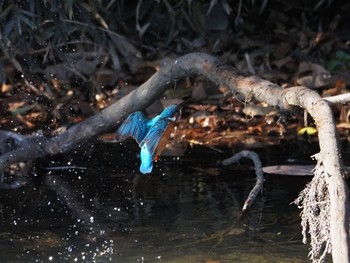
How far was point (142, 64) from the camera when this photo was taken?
22.7ft

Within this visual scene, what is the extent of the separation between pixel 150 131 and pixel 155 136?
1.7 inches

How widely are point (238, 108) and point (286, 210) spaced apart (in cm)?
197

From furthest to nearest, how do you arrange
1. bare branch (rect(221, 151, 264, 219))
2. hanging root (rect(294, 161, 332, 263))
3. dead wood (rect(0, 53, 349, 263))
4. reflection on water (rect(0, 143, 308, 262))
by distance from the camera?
bare branch (rect(221, 151, 264, 219)) → reflection on water (rect(0, 143, 308, 262)) → hanging root (rect(294, 161, 332, 263)) → dead wood (rect(0, 53, 349, 263))

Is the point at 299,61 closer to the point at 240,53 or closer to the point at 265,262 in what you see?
the point at 240,53

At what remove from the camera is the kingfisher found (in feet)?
12.8

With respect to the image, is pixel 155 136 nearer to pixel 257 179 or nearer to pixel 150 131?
pixel 150 131

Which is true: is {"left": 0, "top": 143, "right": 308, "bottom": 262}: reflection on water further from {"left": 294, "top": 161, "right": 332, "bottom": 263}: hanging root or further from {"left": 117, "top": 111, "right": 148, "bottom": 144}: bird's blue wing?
{"left": 294, "top": 161, "right": 332, "bottom": 263}: hanging root

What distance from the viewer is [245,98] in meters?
4.01

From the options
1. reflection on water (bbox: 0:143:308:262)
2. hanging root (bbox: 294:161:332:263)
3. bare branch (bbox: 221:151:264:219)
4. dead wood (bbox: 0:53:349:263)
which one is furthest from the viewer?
bare branch (bbox: 221:151:264:219)

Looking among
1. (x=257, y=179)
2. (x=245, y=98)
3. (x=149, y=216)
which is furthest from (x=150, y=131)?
(x=257, y=179)

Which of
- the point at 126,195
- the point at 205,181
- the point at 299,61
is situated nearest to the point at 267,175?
the point at 205,181

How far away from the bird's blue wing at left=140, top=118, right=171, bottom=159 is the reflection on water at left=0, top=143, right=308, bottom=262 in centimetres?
45

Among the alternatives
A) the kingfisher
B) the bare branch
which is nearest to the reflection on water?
the bare branch

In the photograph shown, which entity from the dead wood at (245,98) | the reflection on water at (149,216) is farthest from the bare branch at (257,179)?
the dead wood at (245,98)
